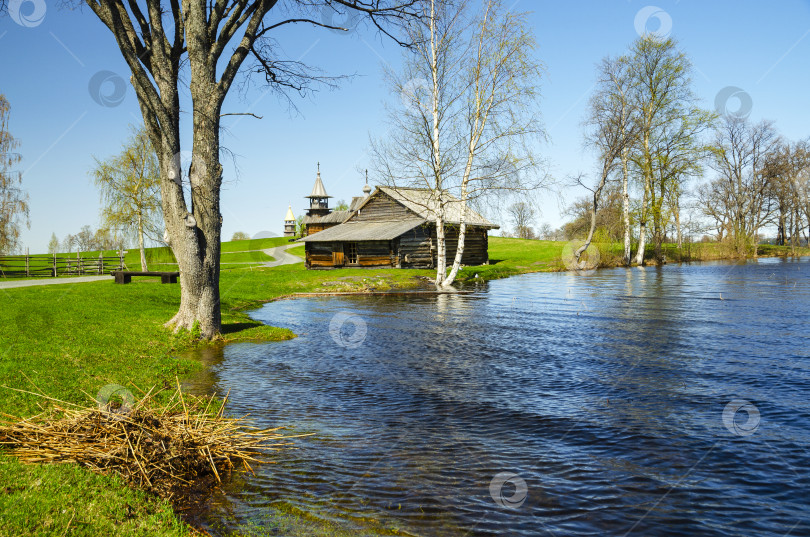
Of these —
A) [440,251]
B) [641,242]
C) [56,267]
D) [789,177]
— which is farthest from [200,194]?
[789,177]

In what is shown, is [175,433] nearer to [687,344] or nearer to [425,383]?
[425,383]

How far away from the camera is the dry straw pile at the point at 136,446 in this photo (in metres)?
5.40

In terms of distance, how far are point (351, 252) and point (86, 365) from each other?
37511 mm

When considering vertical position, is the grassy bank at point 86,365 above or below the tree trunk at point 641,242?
below

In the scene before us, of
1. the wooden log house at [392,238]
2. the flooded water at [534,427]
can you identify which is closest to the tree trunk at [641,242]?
the wooden log house at [392,238]

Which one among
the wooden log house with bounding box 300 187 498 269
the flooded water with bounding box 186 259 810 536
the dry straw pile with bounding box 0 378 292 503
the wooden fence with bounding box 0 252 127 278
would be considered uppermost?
the wooden log house with bounding box 300 187 498 269

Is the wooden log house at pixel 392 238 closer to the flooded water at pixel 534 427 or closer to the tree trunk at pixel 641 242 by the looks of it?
the tree trunk at pixel 641 242

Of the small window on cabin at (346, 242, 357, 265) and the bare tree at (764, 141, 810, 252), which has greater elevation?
the bare tree at (764, 141, 810, 252)

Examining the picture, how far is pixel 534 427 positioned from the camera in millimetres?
7473

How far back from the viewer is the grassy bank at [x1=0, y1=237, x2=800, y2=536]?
4.45 m

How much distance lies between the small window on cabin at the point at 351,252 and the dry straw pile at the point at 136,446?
40960 mm

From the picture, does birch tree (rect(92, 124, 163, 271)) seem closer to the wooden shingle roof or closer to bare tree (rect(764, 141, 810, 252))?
the wooden shingle roof

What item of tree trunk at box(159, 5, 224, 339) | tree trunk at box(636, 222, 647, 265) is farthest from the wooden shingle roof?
tree trunk at box(159, 5, 224, 339)

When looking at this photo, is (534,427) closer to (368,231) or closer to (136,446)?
(136,446)
